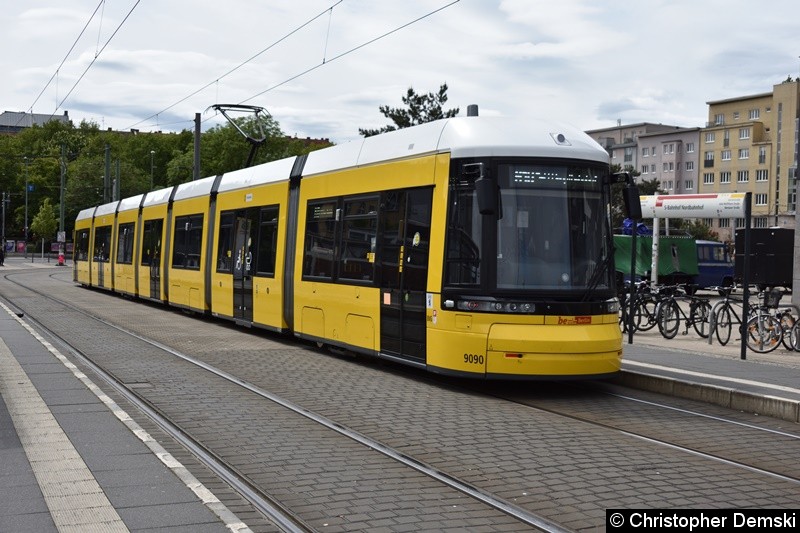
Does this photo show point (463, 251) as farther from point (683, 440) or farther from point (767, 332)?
point (767, 332)

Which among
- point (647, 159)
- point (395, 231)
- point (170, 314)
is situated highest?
point (647, 159)

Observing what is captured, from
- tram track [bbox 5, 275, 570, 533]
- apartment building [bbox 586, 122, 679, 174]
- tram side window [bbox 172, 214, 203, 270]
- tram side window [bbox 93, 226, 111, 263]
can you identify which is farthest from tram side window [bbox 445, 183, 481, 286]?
apartment building [bbox 586, 122, 679, 174]

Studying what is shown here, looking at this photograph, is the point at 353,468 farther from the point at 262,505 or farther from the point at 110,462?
the point at 110,462

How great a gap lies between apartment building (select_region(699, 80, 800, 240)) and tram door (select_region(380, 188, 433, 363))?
90358mm

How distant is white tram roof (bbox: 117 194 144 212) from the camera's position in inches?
1135

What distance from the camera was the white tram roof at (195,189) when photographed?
2150 cm

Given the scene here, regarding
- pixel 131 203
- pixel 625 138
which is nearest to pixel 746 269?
pixel 131 203

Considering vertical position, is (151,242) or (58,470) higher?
(151,242)

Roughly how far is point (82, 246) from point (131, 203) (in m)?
9.29

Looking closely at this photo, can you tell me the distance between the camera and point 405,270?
12.0 m

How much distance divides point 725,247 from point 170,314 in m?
29.0

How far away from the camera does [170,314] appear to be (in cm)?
2420

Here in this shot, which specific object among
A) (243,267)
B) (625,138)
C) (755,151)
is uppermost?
(625,138)

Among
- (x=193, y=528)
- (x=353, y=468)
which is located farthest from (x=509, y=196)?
(x=193, y=528)
